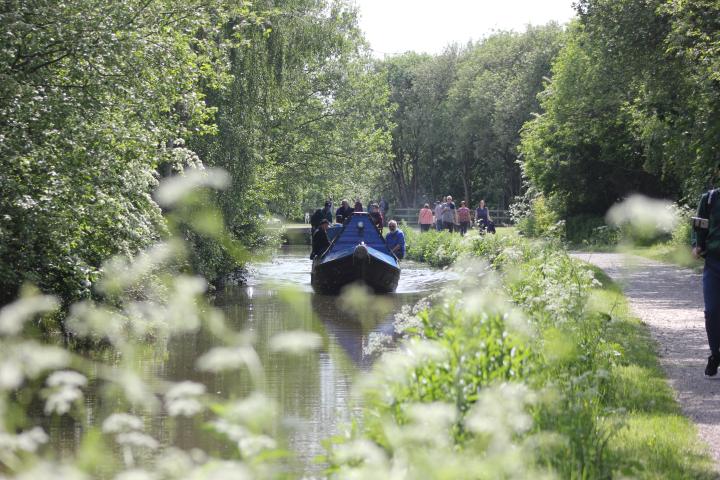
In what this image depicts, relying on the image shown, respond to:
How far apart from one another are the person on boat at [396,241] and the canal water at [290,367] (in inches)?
119

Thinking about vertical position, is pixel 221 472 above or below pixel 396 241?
above

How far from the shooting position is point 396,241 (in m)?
29.9

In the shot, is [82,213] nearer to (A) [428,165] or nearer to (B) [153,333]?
(B) [153,333]

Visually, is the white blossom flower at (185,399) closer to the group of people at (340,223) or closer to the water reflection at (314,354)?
the water reflection at (314,354)

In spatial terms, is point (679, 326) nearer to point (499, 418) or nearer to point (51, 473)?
point (499, 418)

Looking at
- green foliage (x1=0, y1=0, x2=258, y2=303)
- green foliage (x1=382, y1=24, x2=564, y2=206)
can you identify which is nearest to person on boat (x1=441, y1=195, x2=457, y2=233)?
green foliage (x1=382, y1=24, x2=564, y2=206)

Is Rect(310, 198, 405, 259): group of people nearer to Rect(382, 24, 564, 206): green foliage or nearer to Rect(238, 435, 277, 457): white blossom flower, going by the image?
Rect(238, 435, 277, 457): white blossom flower

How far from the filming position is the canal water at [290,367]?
8.66 meters

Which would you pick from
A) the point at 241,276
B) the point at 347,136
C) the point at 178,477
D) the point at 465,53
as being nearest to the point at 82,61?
the point at 178,477

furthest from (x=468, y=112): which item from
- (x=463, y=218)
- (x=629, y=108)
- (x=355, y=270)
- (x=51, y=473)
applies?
(x=51, y=473)

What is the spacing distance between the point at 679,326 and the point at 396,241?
16.2 metres

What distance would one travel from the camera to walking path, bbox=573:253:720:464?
8.29 m

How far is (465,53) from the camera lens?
82.9m

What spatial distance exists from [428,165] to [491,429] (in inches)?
3251
